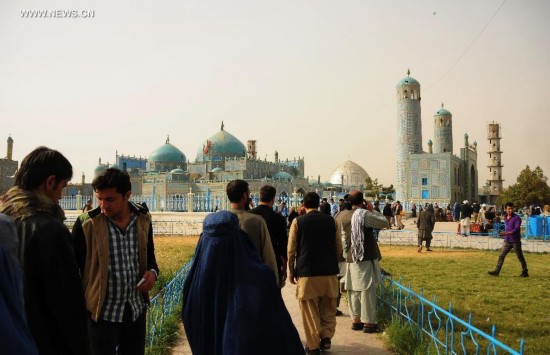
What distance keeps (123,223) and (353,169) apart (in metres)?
75.9

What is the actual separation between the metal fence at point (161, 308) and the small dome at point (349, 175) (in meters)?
70.1

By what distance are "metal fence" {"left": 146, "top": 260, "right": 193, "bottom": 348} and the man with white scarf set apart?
203 centimetres

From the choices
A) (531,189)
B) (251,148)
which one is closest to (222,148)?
(251,148)

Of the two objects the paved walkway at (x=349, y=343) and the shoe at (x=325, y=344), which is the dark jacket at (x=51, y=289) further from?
the shoe at (x=325, y=344)

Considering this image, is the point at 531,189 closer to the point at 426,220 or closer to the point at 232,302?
the point at 426,220

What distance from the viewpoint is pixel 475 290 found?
8016 millimetres

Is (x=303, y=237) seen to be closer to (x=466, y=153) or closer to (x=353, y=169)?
(x=466, y=153)

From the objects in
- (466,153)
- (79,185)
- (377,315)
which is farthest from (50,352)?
(79,185)

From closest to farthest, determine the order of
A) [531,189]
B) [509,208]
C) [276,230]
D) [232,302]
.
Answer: [232,302], [276,230], [509,208], [531,189]

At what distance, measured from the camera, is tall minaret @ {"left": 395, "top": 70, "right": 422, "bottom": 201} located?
4894 cm

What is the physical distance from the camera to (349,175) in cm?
7675

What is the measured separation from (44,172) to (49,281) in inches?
25.4

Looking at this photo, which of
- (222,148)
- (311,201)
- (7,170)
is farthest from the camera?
(222,148)

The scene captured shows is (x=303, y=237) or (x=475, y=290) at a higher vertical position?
(x=303, y=237)
